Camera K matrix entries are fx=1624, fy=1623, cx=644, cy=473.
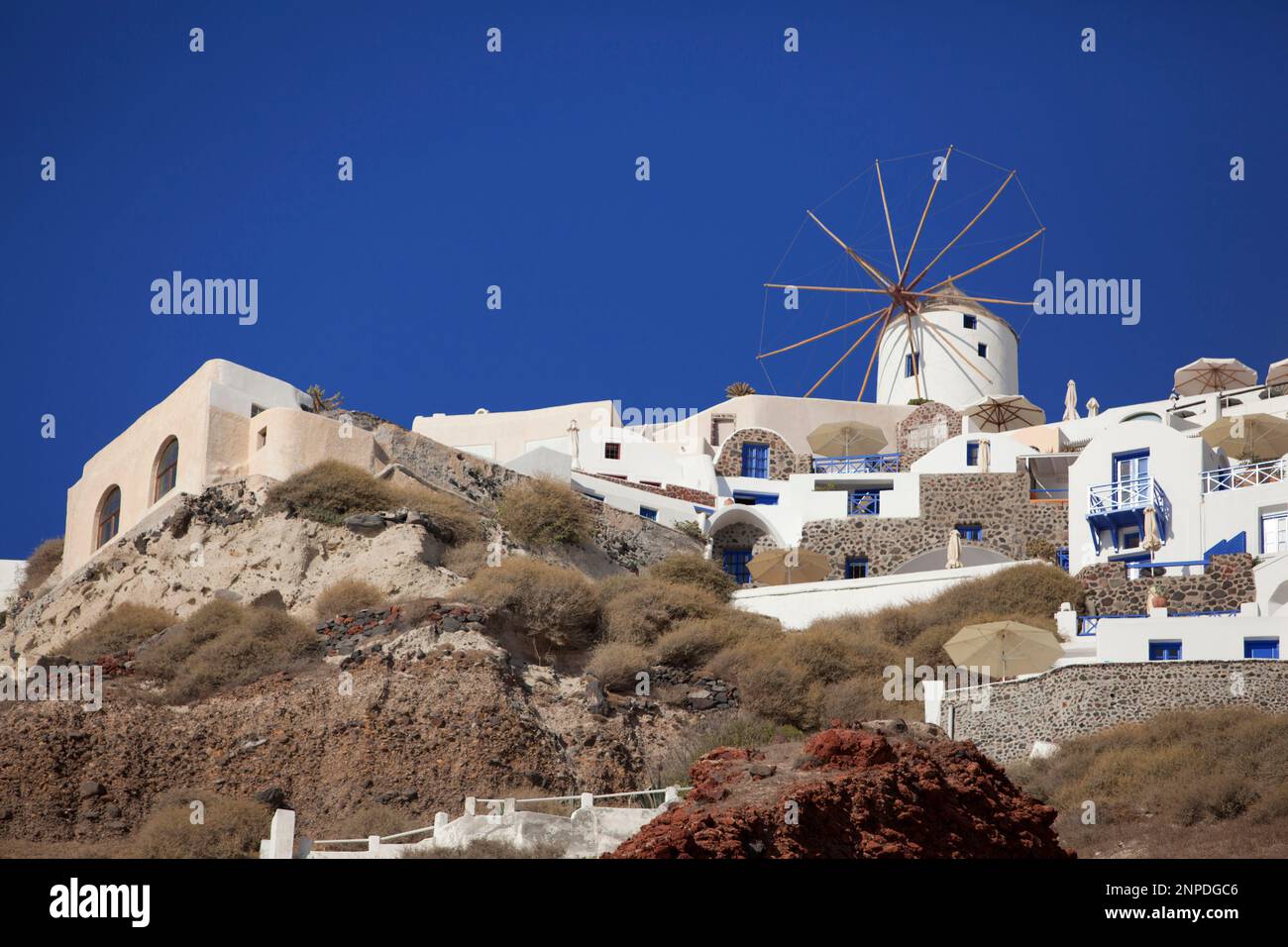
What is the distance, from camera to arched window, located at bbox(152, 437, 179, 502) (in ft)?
134

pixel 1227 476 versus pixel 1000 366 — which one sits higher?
pixel 1000 366

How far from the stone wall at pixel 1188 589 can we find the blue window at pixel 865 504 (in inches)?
391

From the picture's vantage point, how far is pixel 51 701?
28703 millimetres

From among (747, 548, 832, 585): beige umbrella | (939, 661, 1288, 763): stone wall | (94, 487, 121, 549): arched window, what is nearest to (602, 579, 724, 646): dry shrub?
(747, 548, 832, 585): beige umbrella

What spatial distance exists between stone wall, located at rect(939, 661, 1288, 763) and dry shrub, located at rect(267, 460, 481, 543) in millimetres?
14129

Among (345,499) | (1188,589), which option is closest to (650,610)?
(345,499)

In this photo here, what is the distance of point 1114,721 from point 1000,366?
32.0 m

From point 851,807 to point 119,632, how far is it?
21233mm

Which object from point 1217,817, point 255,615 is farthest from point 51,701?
point 1217,817

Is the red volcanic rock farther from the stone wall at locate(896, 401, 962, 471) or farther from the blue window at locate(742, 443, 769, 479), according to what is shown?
the stone wall at locate(896, 401, 962, 471)

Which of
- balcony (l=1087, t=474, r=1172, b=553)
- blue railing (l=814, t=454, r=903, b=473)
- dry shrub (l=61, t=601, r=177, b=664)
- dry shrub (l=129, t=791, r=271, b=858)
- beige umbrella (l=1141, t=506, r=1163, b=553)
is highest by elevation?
blue railing (l=814, t=454, r=903, b=473)

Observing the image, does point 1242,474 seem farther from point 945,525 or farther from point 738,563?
point 738,563

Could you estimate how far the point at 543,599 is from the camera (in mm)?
33688
